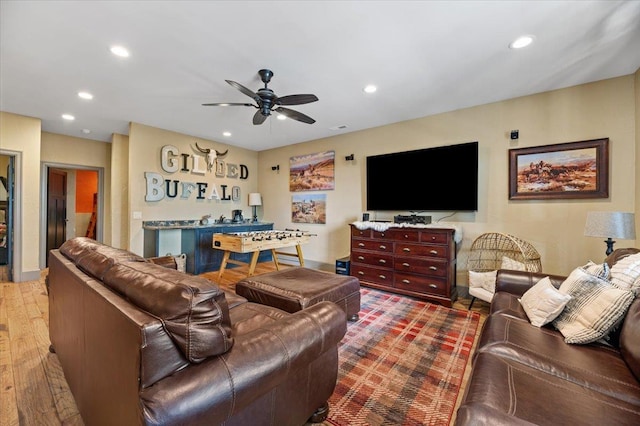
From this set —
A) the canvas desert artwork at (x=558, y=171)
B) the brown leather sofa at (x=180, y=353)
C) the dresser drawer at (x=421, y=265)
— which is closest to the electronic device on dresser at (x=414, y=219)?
the dresser drawer at (x=421, y=265)

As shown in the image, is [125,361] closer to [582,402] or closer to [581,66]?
[582,402]

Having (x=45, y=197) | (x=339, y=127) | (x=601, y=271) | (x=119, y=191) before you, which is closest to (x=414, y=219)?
(x=339, y=127)

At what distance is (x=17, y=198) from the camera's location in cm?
419

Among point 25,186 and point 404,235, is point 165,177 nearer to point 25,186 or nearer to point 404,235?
point 25,186

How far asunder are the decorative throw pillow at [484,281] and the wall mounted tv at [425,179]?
955mm

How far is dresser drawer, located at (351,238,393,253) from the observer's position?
3.92m

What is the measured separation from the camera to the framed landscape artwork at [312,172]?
212 inches

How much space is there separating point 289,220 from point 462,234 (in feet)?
11.6

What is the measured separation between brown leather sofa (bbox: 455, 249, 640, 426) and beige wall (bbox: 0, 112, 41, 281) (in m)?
6.14

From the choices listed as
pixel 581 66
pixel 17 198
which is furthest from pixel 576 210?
pixel 17 198

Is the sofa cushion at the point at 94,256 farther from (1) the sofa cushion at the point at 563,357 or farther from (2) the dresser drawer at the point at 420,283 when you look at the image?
(2) the dresser drawer at the point at 420,283

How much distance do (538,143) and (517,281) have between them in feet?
6.66

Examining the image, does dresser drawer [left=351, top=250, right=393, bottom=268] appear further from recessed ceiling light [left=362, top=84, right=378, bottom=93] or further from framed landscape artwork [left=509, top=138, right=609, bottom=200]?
recessed ceiling light [left=362, top=84, right=378, bottom=93]

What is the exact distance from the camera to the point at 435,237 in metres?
3.53
